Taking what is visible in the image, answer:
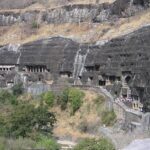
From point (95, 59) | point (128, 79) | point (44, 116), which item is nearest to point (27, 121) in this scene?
point (44, 116)

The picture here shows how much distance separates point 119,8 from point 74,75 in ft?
43.2

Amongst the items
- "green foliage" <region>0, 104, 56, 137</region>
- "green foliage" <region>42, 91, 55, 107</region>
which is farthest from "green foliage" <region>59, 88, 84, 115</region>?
"green foliage" <region>0, 104, 56, 137</region>

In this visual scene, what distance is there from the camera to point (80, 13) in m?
87.8

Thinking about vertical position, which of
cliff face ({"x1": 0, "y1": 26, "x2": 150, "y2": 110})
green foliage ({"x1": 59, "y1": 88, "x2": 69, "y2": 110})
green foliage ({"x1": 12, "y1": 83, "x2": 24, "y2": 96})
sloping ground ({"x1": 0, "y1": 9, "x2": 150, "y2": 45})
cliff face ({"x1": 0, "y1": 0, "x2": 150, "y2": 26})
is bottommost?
green foliage ({"x1": 59, "y1": 88, "x2": 69, "y2": 110})

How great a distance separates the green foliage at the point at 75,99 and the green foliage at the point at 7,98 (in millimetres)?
7203

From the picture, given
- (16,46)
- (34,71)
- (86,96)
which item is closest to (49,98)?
(86,96)

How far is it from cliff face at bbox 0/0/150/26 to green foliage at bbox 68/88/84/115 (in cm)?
1947

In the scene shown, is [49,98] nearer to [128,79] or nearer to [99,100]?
[99,100]

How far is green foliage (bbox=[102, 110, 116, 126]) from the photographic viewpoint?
5747 centimetres

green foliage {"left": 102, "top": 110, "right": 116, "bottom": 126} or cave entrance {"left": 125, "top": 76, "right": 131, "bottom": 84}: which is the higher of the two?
cave entrance {"left": 125, "top": 76, "right": 131, "bottom": 84}

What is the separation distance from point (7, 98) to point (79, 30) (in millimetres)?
18993

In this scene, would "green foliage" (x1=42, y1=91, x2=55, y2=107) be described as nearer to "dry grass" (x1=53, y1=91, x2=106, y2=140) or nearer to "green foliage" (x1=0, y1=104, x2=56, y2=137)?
"dry grass" (x1=53, y1=91, x2=106, y2=140)

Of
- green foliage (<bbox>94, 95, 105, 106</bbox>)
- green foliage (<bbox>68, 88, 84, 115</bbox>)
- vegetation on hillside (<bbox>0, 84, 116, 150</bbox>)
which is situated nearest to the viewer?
vegetation on hillside (<bbox>0, 84, 116, 150</bbox>)

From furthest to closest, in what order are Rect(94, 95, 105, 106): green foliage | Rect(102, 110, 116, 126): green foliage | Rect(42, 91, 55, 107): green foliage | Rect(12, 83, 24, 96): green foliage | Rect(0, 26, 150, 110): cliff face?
Rect(12, 83, 24, 96): green foliage → Rect(42, 91, 55, 107): green foliage → Rect(0, 26, 150, 110): cliff face → Rect(94, 95, 105, 106): green foliage → Rect(102, 110, 116, 126): green foliage
